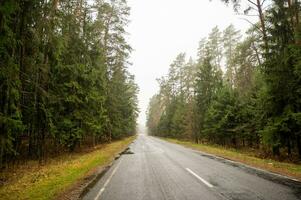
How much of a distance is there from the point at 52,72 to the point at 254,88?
72.4 feet

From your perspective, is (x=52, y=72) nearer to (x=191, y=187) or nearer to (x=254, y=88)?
(x=191, y=187)

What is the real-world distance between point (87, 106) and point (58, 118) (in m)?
3.50

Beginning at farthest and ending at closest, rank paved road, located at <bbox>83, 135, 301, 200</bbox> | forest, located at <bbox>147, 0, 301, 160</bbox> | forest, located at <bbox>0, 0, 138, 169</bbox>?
forest, located at <bbox>147, 0, 301, 160</bbox> → forest, located at <bbox>0, 0, 138, 169</bbox> → paved road, located at <bbox>83, 135, 301, 200</bbox>

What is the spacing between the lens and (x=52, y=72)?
19.8m

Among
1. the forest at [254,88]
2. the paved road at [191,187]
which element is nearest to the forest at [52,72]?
the paved road at [191,187]

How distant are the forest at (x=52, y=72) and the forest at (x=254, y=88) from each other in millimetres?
12054

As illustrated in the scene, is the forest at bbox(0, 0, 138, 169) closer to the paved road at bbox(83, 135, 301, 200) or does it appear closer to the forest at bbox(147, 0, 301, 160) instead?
the paved road at bbox(83, 135, 301, 200)

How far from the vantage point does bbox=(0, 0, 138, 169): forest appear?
→ 1160cm

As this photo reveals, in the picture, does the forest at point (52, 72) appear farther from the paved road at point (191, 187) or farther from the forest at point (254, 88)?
the forest at point (254, 88)

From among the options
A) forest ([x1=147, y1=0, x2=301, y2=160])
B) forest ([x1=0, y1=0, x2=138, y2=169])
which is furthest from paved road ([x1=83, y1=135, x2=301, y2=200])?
forest ([x1=147, y1=0, x2=301, y2=160])

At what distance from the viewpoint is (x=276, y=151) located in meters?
19.3

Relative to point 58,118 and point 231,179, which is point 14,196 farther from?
point 58,118

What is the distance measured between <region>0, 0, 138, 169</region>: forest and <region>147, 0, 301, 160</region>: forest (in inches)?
475

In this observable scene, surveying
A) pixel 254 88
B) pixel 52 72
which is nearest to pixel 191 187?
pixel 52 72
